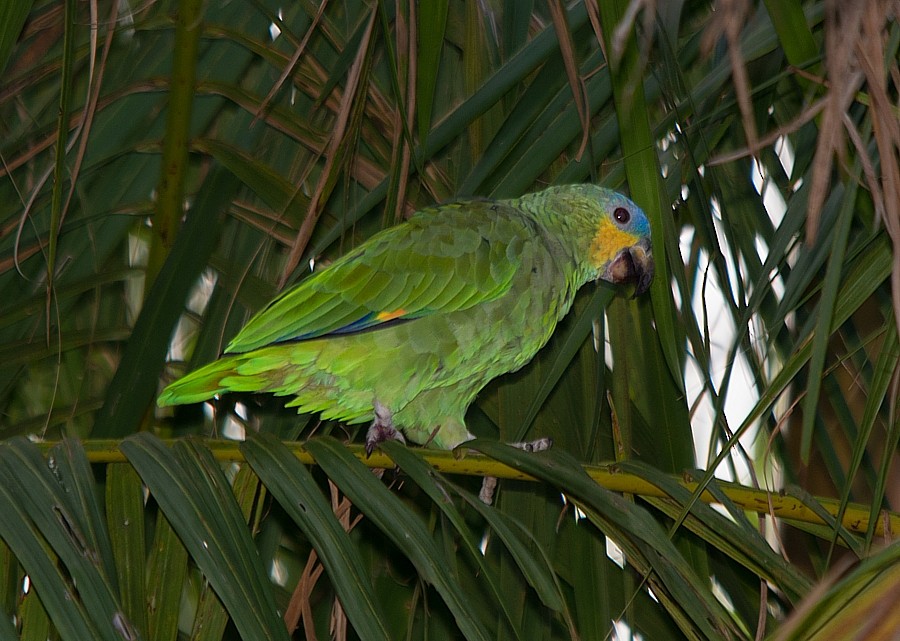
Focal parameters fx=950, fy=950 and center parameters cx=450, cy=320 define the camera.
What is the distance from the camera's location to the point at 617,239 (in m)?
2.20

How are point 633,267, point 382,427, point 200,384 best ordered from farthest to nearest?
point 633,267, point 382,427, point 200,384

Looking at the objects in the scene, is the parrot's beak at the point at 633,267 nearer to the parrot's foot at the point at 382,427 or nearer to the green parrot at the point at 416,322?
the green parrot at the point at 416,322

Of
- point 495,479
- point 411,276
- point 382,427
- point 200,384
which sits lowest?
point 495,479

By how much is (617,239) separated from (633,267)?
0.29ft

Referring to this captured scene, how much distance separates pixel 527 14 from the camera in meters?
1.79

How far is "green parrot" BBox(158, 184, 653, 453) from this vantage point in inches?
75.6

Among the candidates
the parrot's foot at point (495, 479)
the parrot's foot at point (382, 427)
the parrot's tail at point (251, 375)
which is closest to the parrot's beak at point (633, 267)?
the parrot's foot at point (495, 479)

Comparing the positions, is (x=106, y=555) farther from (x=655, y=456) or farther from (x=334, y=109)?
(x=334, y=109)

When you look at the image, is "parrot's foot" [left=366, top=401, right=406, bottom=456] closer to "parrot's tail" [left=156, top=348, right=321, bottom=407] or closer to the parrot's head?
"parrot's tail" [left=156, top=348, right=321, bottom=407]

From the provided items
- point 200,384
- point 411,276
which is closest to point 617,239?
point 411,276

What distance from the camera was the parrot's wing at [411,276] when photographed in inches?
75.9

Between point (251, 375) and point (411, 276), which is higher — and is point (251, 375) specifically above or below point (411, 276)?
below

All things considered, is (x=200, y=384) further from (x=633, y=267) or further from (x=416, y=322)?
(x=633, y=267)

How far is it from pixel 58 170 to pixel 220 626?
0.65m
